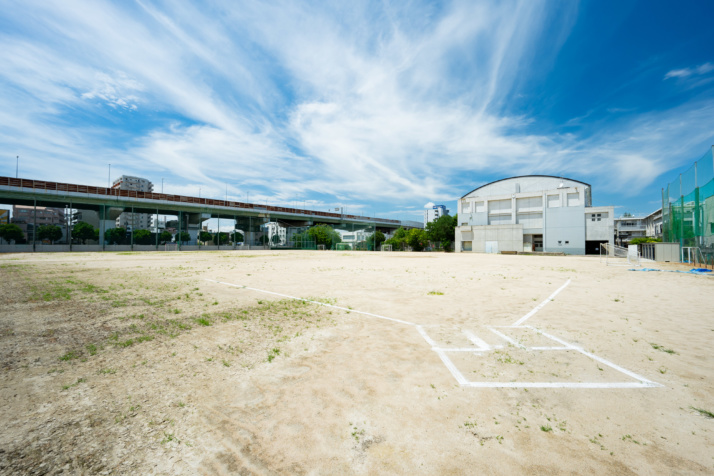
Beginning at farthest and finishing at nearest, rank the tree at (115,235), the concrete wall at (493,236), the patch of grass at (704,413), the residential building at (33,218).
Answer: the concrete wall at (493,236)
the tree at (115,235)
the residential building at (33,218)
the patch of grass at (704,413)

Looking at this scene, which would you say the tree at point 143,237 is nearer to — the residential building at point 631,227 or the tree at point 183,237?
the tree at point 183,237

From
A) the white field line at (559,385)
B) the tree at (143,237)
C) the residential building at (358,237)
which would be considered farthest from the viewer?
the residential building at (358,237)

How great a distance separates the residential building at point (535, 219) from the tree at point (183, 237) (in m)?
60.0

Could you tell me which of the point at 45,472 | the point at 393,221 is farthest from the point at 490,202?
the point at 45,472

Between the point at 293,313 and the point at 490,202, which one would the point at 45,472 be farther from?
the point at 490,202

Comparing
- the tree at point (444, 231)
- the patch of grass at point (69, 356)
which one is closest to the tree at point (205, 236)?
the tree at point (444, 231)

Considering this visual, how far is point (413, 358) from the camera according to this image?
512 centimetres

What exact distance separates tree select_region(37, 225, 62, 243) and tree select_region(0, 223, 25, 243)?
2064 mm

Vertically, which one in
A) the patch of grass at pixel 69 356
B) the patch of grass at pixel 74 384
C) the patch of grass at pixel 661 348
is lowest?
the patch of grass at pixel 661 348

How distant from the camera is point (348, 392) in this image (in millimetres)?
3986

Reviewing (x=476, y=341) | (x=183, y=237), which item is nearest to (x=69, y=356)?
(x=476, y=341)

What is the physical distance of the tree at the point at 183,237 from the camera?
60281 mm

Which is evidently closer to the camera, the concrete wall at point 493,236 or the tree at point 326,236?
the concrete wall at point 493,236

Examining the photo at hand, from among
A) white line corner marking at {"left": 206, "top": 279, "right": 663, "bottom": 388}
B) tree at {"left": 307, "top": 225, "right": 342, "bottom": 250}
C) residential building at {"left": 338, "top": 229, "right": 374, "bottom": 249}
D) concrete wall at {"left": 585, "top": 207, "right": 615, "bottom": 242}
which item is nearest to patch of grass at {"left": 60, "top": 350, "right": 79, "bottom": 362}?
white line corner marking at {"left": 206, "top": 279, "right": 663, "bottom": 388}
